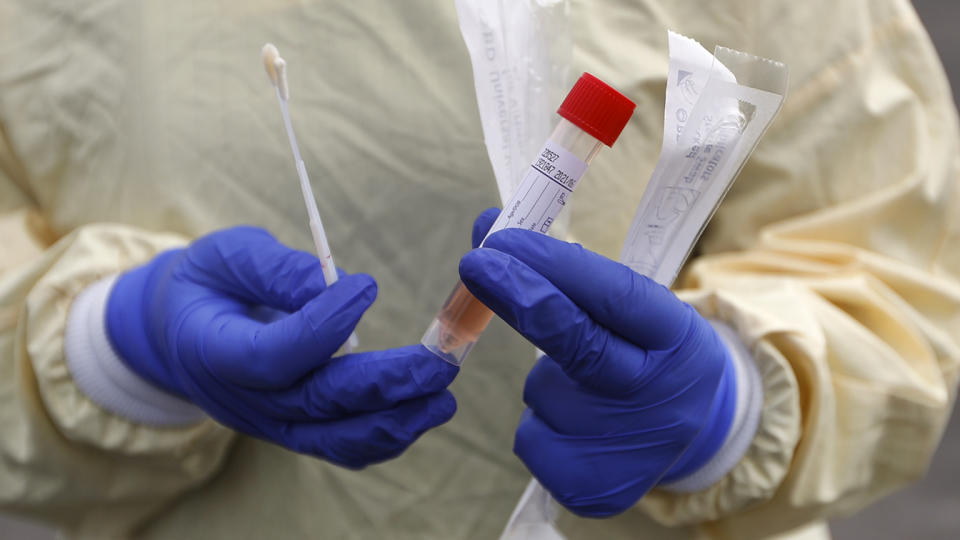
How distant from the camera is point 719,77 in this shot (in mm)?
543

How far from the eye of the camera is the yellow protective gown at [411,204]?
746 mm

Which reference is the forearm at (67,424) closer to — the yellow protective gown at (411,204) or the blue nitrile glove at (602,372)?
the yellow protective gown at (411,204)

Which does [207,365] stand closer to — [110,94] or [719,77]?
[110,94]

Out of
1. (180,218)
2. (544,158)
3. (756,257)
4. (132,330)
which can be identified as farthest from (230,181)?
(756,257)

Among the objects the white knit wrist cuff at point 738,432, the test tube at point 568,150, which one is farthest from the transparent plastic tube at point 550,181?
the white knit wrist cuff at point 738,432

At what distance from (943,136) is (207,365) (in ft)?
2.29

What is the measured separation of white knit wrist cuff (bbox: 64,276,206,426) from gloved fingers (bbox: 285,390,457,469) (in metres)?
0.18

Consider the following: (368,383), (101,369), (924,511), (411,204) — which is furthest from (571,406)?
(924,511)

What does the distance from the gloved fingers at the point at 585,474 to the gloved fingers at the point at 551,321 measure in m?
0.06

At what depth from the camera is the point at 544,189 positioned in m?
0.55

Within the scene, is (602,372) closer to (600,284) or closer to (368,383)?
(600,284)

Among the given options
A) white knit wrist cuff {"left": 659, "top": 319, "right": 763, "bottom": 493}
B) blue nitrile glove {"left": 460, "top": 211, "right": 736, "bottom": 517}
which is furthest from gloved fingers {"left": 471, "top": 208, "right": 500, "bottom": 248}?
white knit wrist cuff {"left": 659, "top": 319, "right": 763, "bottom": 493}

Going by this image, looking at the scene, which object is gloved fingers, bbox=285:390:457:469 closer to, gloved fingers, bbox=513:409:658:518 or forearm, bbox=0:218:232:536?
gloved fingers, bbox=513:409:658:518

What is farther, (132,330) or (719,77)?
(132,330)
